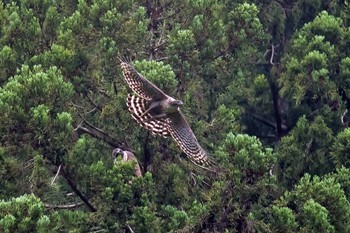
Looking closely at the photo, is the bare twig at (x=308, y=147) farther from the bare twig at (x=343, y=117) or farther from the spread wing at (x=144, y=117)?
the spread wing at (x=144, y=117)

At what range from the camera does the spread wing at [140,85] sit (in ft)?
41.4

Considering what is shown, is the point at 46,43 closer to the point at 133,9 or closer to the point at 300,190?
the point at 133,9

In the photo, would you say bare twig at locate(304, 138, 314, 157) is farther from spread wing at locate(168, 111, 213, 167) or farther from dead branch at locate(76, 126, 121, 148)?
dead branch at locate(76, 126, 121, 148)

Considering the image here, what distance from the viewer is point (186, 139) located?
12.8 meters

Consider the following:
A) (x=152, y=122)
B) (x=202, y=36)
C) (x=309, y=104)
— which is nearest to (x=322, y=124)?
(x=309, y=104)

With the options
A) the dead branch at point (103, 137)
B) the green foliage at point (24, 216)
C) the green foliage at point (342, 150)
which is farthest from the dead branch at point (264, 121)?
the green foliage at point (24, 216)

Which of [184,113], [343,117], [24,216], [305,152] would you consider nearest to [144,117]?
[184,113]

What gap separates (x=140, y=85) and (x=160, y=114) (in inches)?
20.4

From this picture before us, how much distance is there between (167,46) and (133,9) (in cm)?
92

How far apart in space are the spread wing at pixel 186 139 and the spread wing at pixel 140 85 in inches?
14.6

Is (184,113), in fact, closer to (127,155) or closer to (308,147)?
(127,155)

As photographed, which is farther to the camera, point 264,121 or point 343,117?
point 264,121

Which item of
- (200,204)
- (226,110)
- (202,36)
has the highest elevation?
(202,36)

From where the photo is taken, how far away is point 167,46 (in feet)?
50.0
